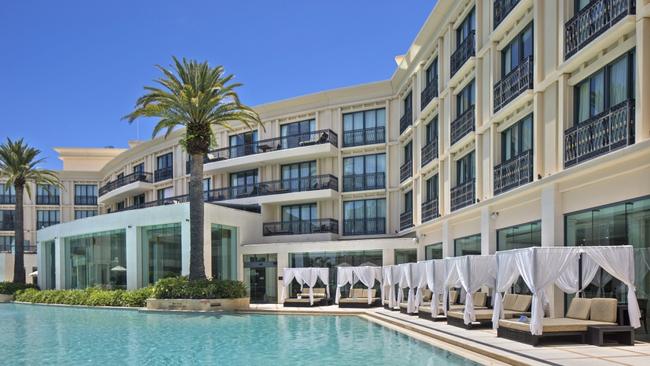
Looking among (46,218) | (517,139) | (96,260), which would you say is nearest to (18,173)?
(96,260)

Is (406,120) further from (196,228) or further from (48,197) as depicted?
(48,197)

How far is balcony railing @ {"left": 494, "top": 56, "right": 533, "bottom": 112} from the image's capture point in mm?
17562

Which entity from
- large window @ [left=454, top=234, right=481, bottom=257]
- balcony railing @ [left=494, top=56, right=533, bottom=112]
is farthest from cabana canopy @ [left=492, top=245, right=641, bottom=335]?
large window @ [left=454, top=234, right=481, bottom=257]

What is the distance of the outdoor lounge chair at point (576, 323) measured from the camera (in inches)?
498

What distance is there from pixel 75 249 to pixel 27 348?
26.4m

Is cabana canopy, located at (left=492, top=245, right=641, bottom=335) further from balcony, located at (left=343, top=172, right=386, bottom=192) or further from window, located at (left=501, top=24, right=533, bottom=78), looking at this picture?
balcony, located at (left=343, top=172, right=386, bottom=192)

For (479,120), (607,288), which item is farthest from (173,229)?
(607,288)

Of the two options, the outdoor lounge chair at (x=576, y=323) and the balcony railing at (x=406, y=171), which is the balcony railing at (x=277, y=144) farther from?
the outdoor lounge chair at (x=576, y=323)

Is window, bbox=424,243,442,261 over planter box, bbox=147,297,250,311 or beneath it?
over

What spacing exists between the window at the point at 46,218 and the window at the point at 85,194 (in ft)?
8.86

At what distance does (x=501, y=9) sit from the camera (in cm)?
2005

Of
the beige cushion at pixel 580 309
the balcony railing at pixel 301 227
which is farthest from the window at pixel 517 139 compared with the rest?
the balcony railing at pixel 301 227

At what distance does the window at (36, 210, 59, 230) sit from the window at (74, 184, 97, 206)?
2701 millimetres

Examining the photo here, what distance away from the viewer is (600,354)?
450 inches
